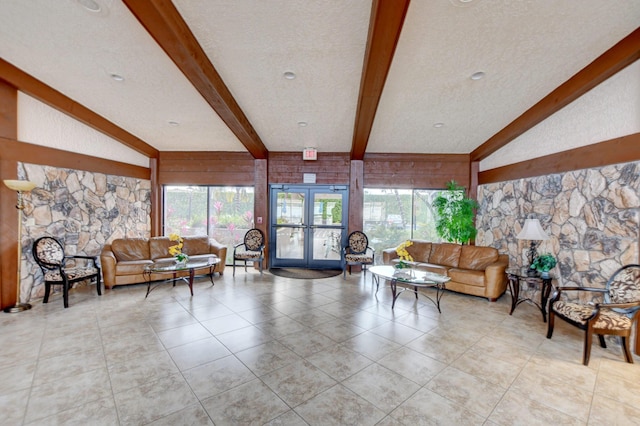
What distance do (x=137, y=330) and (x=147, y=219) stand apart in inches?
157

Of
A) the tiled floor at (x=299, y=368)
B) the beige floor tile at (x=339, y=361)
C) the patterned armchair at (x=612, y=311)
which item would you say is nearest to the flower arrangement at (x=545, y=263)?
the patterned armchair at (x=612, y=311)

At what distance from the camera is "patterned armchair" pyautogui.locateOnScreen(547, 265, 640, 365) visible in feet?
8.81

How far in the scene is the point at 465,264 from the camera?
5.23 meters

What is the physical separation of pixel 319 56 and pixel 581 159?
369 cm

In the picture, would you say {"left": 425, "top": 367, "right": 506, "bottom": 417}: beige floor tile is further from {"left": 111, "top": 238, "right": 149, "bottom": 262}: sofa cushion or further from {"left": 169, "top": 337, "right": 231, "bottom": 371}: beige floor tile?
{"left": 111, "top": 238, "right": 149, "bottom": 262}: sofa cushion

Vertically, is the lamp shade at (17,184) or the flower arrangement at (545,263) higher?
the lamp shade at (17,184)

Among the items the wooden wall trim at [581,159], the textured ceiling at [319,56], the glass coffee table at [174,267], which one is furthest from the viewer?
the glass coffee table at [174,267]

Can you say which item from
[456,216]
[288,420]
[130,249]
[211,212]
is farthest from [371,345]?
[211,212]

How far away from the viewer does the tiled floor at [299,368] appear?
6.48 feet

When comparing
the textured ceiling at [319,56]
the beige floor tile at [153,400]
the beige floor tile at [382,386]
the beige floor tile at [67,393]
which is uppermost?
the textured ceiling at [319,56]

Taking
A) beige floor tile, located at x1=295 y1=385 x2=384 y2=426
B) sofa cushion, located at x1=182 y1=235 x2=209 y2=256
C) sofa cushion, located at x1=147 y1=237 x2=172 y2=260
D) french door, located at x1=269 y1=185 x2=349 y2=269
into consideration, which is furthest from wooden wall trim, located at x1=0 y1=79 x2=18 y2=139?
beige floor tile, located at x1=295 y1=385 x2=384 y2=426

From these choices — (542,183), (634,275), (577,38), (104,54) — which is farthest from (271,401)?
(542,183)

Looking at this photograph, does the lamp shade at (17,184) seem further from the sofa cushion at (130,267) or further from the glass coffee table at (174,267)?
the glass coffee table at (174,267)

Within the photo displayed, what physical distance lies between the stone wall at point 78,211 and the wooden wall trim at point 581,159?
25.5 feet
